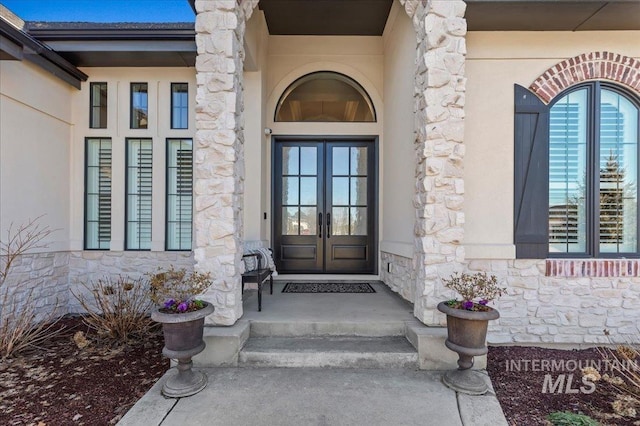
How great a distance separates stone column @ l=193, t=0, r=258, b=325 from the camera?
3199 mm

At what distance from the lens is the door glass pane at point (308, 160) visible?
5.63 metres

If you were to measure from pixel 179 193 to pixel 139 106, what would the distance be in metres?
1.42

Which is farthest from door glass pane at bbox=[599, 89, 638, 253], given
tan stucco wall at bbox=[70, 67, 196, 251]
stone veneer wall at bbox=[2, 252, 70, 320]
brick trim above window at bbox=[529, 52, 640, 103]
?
stone veneer wall at bbox=[2, 252, 70, 320]

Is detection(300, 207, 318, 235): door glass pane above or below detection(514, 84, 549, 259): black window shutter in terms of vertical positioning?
below

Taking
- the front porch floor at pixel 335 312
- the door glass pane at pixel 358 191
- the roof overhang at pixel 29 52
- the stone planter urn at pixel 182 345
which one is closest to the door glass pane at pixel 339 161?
the door glass pane at pixel 358 191

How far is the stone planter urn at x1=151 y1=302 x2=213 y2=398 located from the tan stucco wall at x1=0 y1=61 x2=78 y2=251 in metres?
2.97

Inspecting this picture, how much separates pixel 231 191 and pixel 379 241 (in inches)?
116

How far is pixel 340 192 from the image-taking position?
5.63 meters

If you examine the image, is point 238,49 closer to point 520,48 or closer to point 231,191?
point 231,191

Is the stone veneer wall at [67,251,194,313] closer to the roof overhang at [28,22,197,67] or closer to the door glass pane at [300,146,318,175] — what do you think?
the door glass pane at [300,146,318,175]

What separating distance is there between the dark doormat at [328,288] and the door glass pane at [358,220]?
36.1 inches

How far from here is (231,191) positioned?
3.21 metres

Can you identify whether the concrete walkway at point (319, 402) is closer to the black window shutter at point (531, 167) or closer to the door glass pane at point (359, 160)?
the black window shutter at point (531, 167)

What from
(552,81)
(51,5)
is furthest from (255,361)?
(51,5)
